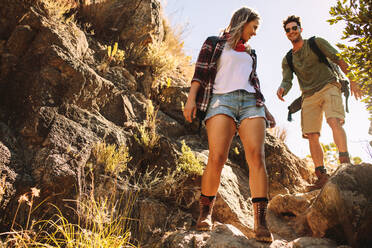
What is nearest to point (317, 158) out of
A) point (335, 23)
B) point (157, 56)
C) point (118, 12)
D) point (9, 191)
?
point (335, 23)

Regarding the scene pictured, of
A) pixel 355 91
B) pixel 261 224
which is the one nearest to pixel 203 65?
pixel 261 224

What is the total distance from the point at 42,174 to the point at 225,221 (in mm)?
2183

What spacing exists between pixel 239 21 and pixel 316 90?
213 centimetres

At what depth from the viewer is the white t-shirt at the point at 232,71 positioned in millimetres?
2953

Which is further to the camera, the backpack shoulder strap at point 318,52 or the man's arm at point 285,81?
the man's arm at point 285,81

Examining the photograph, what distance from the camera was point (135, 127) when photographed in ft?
14.4

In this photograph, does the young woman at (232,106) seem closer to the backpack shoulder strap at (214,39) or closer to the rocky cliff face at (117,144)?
the backpack shoulder strap at (214,39)

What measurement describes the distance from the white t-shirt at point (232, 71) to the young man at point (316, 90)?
1808mm

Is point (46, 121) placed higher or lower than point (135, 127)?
lower

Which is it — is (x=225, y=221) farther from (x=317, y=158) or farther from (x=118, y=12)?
(x=118, y=12)

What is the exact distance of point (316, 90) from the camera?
4598 mm

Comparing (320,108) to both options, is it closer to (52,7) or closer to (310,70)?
(310,70)

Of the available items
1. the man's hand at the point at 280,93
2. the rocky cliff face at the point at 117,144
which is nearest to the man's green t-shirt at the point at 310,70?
the man's hand at the point at 280,93

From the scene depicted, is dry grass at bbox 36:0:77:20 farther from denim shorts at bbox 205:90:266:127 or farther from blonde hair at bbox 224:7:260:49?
denim shorts at bbox 205:90:266:127
